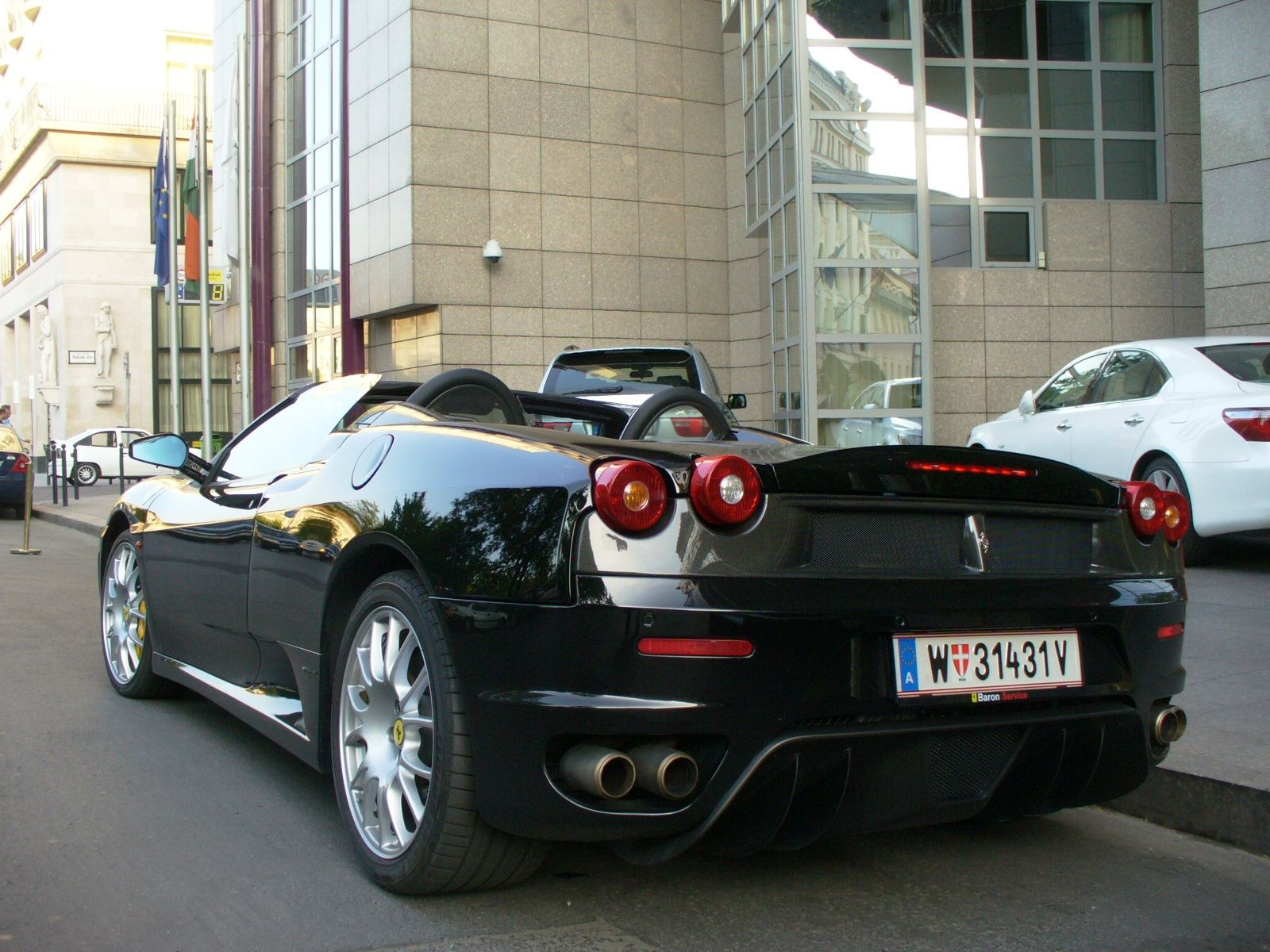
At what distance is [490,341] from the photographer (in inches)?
869

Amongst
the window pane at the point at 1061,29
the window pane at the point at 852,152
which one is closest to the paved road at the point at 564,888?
the window pane at the point at 852,152

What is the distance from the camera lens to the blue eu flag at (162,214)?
24.6 metres

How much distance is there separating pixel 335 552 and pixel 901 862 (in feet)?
5.65

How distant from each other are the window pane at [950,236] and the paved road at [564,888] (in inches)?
593

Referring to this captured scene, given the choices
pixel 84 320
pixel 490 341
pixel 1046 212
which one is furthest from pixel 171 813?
pixel 84 320

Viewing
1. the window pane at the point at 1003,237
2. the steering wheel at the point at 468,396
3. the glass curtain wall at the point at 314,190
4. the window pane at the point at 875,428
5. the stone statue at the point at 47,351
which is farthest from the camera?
the stone statue at the point at 47,351

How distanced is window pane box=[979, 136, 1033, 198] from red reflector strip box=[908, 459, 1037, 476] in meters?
16.2

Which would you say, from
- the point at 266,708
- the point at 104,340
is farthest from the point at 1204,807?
the point at 104,340

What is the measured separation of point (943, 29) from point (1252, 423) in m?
12.0

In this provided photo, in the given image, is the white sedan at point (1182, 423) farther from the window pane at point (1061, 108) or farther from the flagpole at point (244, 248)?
the flagpole at point (244, 248)

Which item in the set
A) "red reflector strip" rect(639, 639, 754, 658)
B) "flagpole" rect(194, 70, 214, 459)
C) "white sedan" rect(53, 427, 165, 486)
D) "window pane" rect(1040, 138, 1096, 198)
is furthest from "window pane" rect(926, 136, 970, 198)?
"white sedan" rect(53, 427, 165, 486)

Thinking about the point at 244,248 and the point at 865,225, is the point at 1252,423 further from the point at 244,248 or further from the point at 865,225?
the point at 244,248

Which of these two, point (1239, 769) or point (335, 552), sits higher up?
point (335, 552)

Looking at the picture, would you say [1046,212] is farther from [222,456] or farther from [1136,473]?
[222,456]
